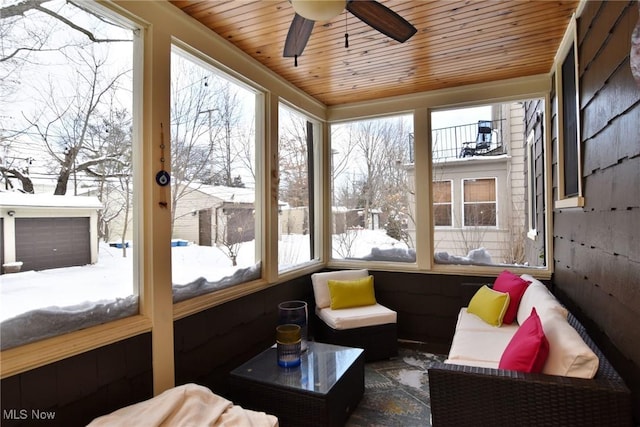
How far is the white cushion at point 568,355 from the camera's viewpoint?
1.61 m

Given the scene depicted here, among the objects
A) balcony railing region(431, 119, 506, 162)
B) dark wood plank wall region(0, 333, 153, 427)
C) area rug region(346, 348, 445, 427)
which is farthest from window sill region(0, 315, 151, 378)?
balcony railing region(431, 119, 506, 162)

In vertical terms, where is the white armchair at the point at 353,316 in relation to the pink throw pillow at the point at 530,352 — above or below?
below

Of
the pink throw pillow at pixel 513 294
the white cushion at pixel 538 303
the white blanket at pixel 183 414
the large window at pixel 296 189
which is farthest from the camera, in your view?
the large window at pixel 296 189

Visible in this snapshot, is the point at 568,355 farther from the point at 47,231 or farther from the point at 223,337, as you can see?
the point at 47,231

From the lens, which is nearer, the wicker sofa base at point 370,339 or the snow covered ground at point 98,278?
the snow covered ground at point 98,278

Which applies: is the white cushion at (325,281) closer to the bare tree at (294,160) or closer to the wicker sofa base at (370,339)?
the wicker sofa base at (370,339)

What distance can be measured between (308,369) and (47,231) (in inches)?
65.5

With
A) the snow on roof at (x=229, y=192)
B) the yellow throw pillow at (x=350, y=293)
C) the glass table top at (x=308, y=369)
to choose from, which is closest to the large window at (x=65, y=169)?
the snow on roof at (x=229, y=192)

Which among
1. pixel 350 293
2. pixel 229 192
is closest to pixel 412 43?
pixel 229 192

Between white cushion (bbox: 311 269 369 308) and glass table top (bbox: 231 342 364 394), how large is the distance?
977 mm

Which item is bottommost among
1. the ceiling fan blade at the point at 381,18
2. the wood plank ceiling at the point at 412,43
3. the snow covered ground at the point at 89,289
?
the snow covered ground at the point at 89,289

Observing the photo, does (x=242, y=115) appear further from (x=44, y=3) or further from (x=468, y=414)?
(x=468, y=414)

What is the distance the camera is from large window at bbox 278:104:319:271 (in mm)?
3452

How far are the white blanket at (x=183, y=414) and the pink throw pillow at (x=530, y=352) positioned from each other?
1.25 metres
